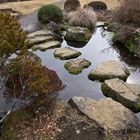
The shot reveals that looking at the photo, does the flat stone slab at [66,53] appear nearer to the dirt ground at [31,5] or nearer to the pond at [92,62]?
the pond at [92,62]

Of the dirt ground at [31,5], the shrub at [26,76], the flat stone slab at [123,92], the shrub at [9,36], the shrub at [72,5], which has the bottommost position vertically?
the dirt ground at [31,5]

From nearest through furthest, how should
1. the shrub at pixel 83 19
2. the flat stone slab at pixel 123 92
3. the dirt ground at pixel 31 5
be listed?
1. the flat stone slab at pixel 123 92
2. the shrub at pixel 83 19
3. the dirt ground at pixel 31 5

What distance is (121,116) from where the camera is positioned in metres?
10.5

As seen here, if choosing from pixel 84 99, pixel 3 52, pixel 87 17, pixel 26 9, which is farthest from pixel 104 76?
pixel 26 9

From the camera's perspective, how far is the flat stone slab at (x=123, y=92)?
456 inches

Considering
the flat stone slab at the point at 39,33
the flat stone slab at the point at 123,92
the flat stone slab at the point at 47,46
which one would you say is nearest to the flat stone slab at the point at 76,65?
the flat stone slab at the point at 123,92

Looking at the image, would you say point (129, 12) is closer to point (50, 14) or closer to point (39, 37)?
point (50, 14)

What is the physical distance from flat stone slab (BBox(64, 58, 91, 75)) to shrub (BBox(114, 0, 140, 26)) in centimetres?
544

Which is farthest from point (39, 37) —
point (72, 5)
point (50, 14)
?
point (72, 5)

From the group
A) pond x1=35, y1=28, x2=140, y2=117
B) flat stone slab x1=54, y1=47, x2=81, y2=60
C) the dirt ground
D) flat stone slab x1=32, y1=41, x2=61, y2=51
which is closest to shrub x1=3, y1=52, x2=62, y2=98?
pond x1=35, y1=28, x2=140, y2=117

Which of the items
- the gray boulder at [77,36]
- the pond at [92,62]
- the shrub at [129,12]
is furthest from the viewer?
the shrub at [129,12]

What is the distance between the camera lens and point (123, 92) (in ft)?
39.7

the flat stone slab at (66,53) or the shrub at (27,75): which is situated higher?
the shrub at (27,75)

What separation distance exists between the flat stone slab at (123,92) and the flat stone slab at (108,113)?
1.85ft
